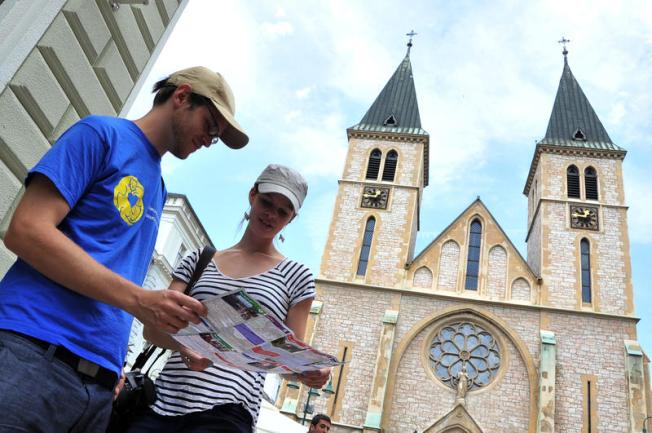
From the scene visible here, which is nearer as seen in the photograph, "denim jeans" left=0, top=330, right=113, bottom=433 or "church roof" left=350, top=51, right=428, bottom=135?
"denim jeans" left=0, top=330, right=113, bottom=433

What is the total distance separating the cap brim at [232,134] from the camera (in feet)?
6.13

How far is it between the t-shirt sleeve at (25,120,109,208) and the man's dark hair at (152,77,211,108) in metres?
0.38

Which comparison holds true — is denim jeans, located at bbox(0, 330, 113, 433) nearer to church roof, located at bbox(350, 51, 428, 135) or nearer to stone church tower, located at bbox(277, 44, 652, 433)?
stone church tower, located at bbox(277, 44, 652, 433)

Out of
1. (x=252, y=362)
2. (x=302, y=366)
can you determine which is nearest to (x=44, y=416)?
(x=252, y=362)

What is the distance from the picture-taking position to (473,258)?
20.5 m

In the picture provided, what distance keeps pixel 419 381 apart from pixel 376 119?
12408 millimetres

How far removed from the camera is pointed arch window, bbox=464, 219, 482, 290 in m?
19.8

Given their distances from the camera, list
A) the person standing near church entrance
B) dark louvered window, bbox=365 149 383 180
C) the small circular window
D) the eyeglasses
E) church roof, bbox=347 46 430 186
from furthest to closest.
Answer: church roof, bbox=347 46 430 186 → dark louvered window, bbox=365 149 383 180 → the small circular window → the person standing near church entrance → the eyeglasses

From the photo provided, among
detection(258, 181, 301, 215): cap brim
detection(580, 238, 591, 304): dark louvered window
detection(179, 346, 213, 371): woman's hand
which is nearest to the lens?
detection(179, 346, 213, 371): woman's hand

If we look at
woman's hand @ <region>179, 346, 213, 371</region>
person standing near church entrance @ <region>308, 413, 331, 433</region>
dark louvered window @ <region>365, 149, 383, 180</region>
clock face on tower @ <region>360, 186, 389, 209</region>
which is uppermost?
dark louvered window @ <region>365, 149, 383, 180</region>

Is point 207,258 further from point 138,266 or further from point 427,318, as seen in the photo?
point 427,318

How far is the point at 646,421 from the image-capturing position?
16.0 meters

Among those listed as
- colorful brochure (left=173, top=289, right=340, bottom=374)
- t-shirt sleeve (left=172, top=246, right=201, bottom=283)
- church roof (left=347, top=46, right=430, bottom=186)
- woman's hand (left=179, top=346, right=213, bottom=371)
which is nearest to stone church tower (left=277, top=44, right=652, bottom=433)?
church roof (left=347, top=46, right=430, bottom=186)

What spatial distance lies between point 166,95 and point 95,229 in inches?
24.1
